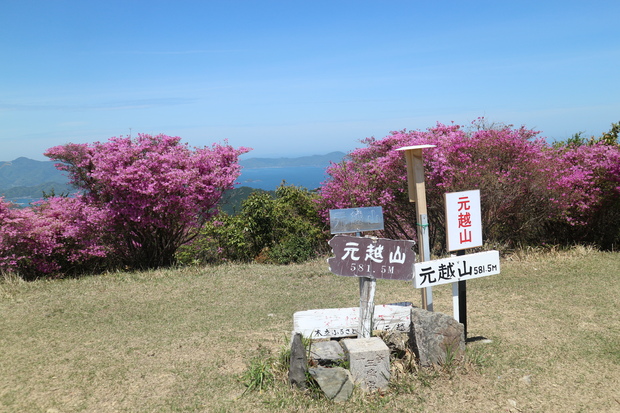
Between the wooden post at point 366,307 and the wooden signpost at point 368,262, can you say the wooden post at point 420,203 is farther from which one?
the wooden post at point 366,307

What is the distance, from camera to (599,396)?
3836mm

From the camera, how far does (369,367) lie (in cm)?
394

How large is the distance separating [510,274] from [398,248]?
450cm

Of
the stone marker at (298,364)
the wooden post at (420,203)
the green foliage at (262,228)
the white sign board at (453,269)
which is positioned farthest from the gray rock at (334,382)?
the green foliage at (262,228)

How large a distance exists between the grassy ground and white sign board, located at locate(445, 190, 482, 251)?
3.55 ft

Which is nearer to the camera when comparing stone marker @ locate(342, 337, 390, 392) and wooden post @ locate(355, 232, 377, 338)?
stone marker @ locate(342, 337, 390, 392)

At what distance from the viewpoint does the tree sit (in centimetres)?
887

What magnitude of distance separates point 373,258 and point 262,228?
7.41m

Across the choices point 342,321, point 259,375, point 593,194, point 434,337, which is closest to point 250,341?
point 259,375

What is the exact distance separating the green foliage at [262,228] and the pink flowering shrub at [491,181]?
3.08ft

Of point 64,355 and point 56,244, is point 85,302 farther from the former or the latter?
point 56,244

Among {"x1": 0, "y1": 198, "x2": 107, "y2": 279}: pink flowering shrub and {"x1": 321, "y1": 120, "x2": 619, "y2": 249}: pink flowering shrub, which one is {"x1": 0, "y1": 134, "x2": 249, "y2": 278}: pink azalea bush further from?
{"x1": 321, "y1": 120, "x2": 619, "y2": 249}: pink flowering shrub

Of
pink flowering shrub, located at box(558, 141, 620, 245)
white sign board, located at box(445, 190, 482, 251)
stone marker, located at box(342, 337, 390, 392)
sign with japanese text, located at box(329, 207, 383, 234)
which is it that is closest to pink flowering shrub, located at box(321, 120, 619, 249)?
pink flowering shrub, located at box(558, 141, 620, 245)

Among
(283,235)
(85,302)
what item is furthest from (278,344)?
(283,235)
